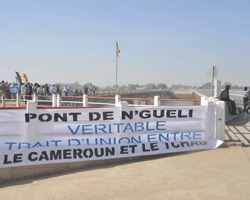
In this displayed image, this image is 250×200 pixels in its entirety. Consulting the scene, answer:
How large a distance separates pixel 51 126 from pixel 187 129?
3359mm

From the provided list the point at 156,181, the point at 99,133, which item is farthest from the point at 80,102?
the point at 156,181

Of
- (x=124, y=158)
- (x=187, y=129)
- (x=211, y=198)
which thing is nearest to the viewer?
(x=211, y=198)

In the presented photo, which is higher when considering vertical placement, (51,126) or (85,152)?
(51,126)

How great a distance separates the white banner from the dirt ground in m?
0.41

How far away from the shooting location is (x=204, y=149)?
302 inches

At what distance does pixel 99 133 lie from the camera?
7.20m

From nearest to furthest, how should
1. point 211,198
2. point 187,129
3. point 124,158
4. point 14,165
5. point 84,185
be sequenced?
1. point 211,198
2. point 84,185
3. point 14,165
4. point 124,158
5. point 187,129

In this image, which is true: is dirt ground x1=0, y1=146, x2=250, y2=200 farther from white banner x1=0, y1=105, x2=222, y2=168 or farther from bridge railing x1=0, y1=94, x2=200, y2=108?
bridge railing x1=0, y1=94, x2=200, y2=108

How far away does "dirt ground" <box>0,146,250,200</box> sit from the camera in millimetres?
5086

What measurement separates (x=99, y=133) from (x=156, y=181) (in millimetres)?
2066

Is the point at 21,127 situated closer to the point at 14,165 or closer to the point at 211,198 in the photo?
the point at 14,165

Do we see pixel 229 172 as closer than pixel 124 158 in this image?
Yes

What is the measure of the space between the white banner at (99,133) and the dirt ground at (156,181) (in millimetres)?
406

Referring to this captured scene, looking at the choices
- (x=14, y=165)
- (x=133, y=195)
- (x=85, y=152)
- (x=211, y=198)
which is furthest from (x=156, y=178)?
(x=14, y=165)
